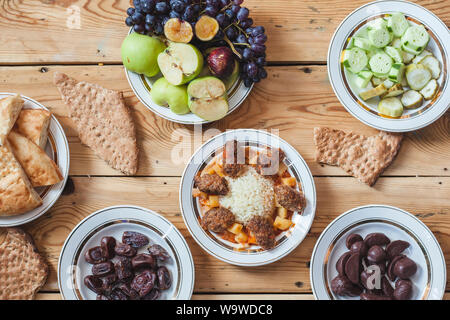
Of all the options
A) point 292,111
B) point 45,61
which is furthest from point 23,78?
point 292,111

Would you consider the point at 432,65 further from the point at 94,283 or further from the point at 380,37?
the point at 94,283

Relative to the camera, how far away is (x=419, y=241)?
1562 mm

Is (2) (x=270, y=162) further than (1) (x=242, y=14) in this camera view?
Yes

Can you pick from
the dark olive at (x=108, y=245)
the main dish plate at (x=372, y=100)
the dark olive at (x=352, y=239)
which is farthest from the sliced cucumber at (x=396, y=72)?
the dark olive at (x=108, y=245)

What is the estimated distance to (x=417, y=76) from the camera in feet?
5.20

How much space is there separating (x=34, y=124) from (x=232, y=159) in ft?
2.48

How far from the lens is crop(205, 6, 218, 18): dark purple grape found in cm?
146

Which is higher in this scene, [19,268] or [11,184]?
[11,184]

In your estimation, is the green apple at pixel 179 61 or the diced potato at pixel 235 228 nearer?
the green apple at pixel 179 61

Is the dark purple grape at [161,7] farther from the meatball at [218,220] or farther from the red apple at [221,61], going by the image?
the meatball at [218,220]

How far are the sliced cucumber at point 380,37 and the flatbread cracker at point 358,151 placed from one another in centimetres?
34

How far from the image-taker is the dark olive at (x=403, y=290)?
1.52 m

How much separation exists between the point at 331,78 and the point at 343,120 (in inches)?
7.6

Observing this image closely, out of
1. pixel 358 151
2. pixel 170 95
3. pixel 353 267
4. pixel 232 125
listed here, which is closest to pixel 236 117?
pixel 232 125
